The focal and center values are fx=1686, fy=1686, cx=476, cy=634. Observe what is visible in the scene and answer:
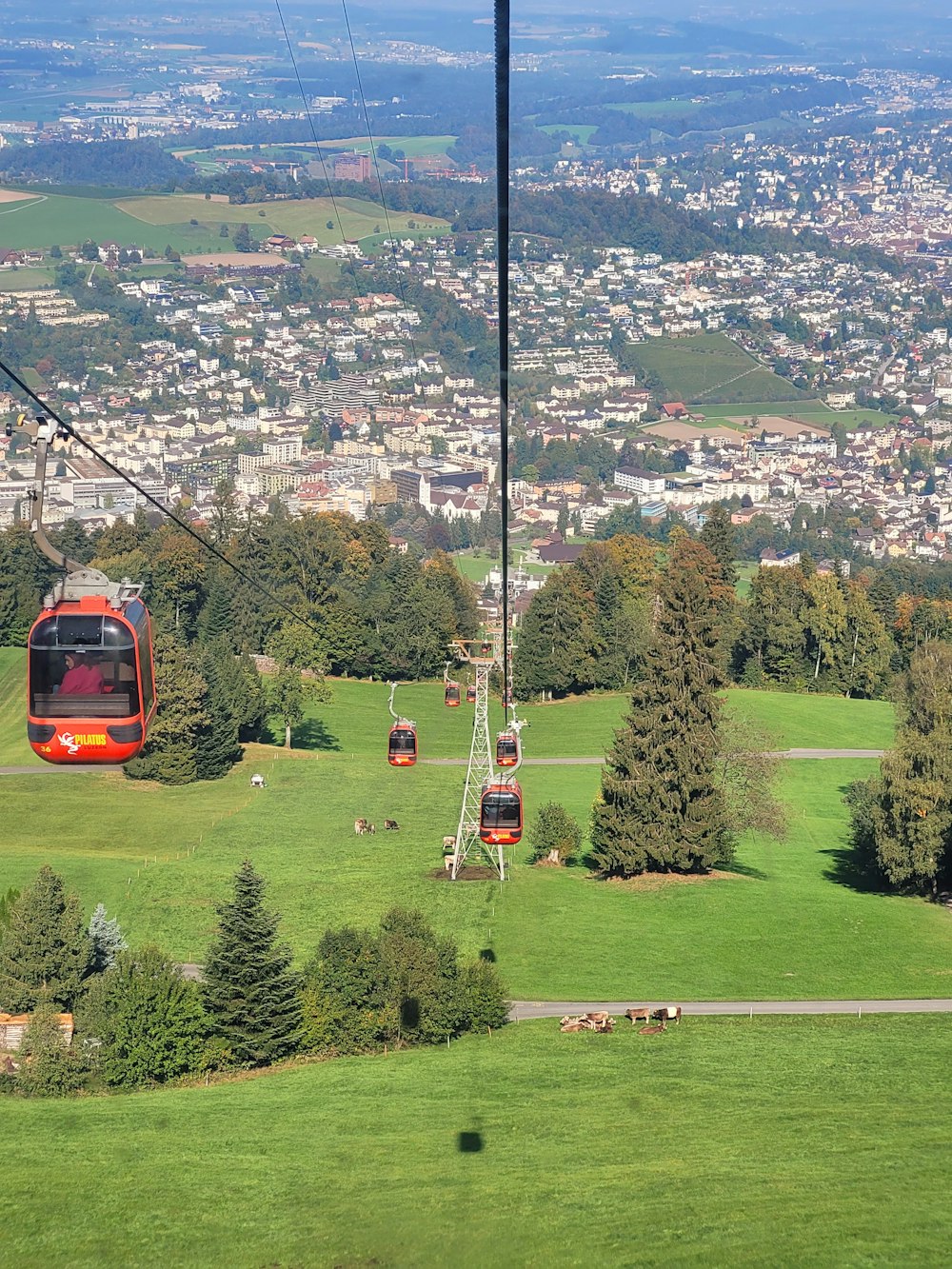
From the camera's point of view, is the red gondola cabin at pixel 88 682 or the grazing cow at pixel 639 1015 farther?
the grazing cow at pixel 639 1015

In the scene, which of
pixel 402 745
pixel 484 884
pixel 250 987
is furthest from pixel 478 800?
pixel 250 987

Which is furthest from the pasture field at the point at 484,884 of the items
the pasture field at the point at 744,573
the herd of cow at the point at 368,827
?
the pasture field at the point at 744,573

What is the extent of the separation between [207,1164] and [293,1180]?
145 centimetres

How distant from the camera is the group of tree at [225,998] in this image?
29.0 m

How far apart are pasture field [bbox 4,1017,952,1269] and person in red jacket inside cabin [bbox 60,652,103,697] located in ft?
24.8

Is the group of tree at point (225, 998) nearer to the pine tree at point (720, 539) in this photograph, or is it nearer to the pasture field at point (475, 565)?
the pine tree at point (720, 539)

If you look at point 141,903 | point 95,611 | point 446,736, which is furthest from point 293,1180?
point 446,736

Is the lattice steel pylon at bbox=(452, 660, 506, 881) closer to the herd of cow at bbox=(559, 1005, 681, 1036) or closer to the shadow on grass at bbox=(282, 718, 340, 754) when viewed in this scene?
the herd of cow at bbox=(559, 1005, 681, 1036)

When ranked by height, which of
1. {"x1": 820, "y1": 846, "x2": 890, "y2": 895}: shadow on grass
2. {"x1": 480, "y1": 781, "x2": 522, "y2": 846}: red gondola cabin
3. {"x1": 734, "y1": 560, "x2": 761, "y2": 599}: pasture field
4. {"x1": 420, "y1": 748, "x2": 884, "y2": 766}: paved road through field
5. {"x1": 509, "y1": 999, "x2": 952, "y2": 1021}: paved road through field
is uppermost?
{"x1": 734, "y1": 560, "x2": 761, "y2": 599}: pasture field

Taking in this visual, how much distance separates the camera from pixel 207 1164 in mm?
24109

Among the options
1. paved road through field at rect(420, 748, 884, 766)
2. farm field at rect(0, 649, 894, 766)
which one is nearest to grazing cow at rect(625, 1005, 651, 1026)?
paved road through field at rect(420, 748, 884, 766)

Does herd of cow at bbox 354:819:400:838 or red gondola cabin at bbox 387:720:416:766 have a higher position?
red gondola cabin at bbox 387:720:416:766

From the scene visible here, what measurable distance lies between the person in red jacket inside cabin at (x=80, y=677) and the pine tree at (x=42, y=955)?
14.5 metres

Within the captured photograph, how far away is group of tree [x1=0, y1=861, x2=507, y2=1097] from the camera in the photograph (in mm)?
28984
